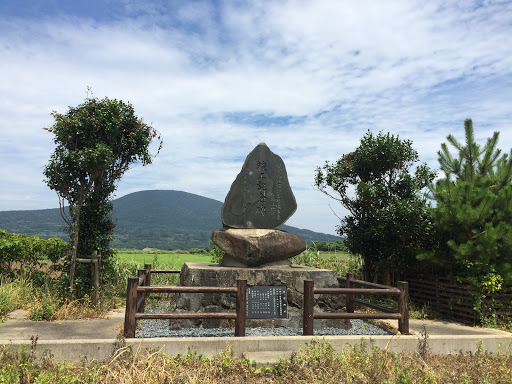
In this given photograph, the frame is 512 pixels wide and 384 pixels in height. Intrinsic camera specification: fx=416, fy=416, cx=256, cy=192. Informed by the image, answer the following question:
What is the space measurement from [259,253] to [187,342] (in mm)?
2252

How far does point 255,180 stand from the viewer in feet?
26.1

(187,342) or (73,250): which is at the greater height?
(73,250)

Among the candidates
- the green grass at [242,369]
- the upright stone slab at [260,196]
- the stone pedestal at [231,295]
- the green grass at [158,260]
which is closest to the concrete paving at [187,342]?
the green grass at [242,369]

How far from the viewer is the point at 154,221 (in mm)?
103812

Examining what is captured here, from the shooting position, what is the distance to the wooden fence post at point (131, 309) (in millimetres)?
5684

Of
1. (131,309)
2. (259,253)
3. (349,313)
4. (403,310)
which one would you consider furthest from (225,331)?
(403,310)

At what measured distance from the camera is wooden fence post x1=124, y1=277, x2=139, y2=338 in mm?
5684

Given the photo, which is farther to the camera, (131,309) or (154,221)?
(154,221)

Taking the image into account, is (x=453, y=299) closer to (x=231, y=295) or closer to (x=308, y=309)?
(x=308, y=309)

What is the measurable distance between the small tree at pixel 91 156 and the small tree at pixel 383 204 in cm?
525

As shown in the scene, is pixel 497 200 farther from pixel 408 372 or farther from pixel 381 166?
pixel 408 372

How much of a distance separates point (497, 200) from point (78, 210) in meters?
8.72

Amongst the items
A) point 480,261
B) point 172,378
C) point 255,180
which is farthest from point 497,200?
point 172,378

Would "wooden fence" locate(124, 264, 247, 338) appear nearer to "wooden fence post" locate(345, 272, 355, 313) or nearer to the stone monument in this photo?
the stone monument
